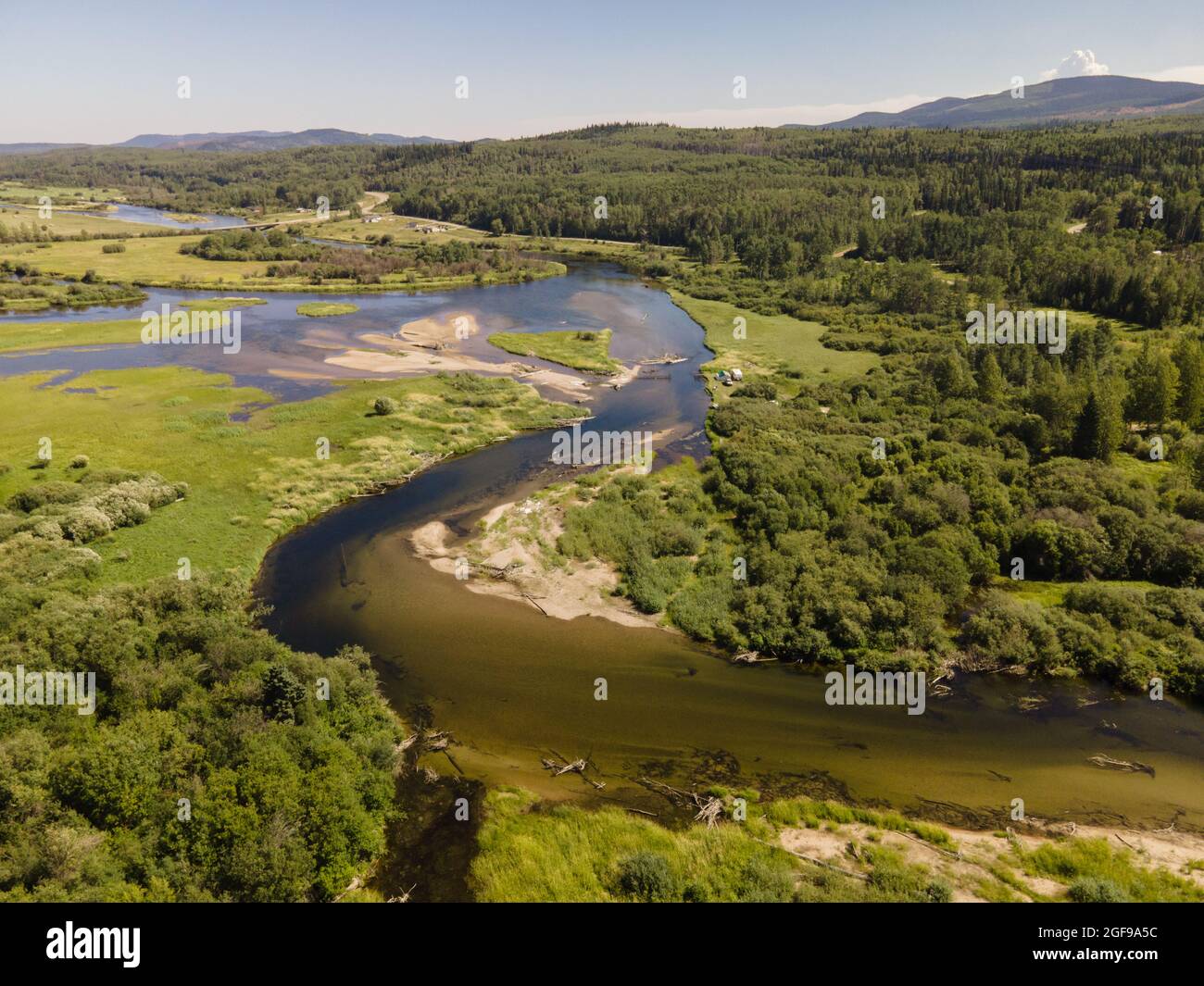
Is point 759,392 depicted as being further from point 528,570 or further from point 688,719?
point 688,719

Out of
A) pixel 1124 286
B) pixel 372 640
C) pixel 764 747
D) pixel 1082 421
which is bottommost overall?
pixel 764 747

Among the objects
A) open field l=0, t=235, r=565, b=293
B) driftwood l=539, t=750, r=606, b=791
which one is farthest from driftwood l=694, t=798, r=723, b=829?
open field l=0, t=235, r=565, b=293

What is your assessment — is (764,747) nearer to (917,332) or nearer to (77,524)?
(77,524)

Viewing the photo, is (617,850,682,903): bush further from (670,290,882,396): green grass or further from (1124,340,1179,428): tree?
(1124,340,1179,428): tree

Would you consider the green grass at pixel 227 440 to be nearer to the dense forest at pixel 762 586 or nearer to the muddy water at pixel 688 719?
the dense forest at pixel 762 586

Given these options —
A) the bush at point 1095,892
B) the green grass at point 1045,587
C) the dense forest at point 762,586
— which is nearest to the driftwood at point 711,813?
the dense forest at point 762,586
